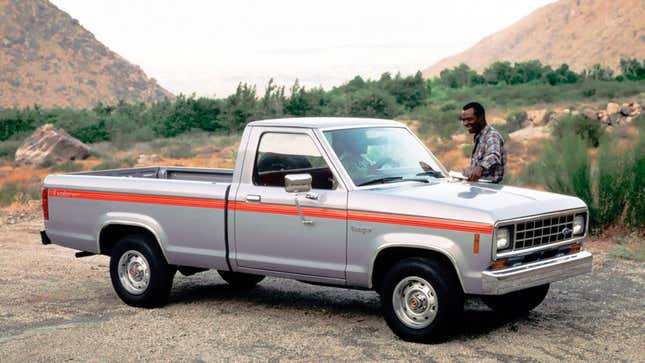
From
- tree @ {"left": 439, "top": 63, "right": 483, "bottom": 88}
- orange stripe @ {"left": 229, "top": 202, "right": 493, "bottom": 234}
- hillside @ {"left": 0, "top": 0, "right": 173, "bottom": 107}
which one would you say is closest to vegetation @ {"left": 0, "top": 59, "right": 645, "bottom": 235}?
tree @ {"left": 439, "top": 63, "right": 483, "bottom": 88}

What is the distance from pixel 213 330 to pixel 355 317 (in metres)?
1.34

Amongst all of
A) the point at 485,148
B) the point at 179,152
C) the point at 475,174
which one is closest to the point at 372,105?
the point at 179,152

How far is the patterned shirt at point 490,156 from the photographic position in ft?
28.9

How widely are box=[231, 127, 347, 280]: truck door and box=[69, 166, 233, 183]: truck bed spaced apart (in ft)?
6.58

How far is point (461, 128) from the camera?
39500mm

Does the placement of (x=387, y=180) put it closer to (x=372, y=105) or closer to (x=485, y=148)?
(x=485, y=148)

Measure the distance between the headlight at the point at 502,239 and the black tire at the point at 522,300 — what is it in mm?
1467

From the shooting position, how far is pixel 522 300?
8344 mm

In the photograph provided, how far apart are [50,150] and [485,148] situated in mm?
28454

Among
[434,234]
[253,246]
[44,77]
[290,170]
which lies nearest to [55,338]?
[253,246]

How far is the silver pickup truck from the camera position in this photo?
699 cm

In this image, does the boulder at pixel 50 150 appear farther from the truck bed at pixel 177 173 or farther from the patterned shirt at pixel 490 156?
the patterned shirt at pixel 490 156

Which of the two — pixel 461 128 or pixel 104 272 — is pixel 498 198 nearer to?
pixel 104 272

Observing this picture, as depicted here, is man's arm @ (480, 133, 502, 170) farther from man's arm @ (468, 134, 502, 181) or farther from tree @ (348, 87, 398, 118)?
tree @ (348, 87, 398, 118)
